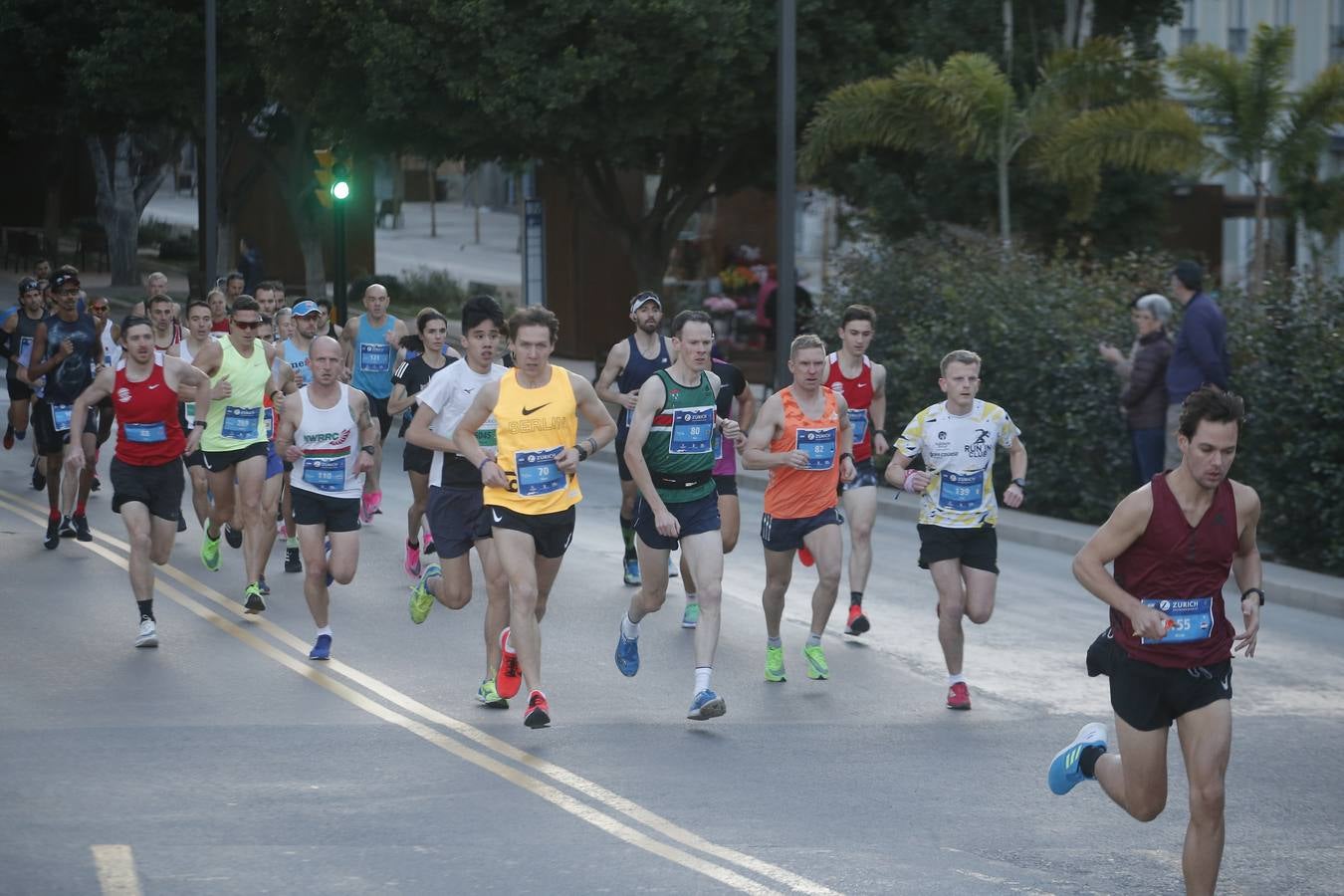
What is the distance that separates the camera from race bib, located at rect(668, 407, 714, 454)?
10.6 metres

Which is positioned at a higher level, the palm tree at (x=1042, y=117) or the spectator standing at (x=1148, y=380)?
the palm tree at (x=1042, y=117)

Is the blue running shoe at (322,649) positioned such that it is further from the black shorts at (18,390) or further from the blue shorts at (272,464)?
the black shorts at (18,390)

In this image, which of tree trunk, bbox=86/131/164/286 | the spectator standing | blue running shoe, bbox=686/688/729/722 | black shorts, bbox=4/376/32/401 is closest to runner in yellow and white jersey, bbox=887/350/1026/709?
blue running shoe, bbox=686/688/729/722

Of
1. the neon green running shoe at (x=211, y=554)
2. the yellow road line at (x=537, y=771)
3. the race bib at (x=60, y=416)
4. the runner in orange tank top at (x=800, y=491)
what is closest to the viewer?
the yellow road line at (x=537, y=771)

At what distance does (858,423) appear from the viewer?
13.3 meters

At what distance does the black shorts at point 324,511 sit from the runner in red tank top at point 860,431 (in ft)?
9.90

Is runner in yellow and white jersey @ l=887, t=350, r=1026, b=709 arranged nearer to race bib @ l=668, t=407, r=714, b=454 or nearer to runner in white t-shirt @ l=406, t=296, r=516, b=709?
race bib @ l=668, t=407, r=714, b=454

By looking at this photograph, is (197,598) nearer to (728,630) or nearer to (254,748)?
(728,630)

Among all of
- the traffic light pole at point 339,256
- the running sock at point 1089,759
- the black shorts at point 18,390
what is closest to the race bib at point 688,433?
the running sock at point 1089,759

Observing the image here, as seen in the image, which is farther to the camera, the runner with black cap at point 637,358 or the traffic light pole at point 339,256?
the traffic light pole at point 339,256

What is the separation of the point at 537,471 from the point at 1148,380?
25.3 ft

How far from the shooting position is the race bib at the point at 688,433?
10.6m

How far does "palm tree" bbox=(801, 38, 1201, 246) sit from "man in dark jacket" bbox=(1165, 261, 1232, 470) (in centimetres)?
789

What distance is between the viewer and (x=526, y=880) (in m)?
7.31
